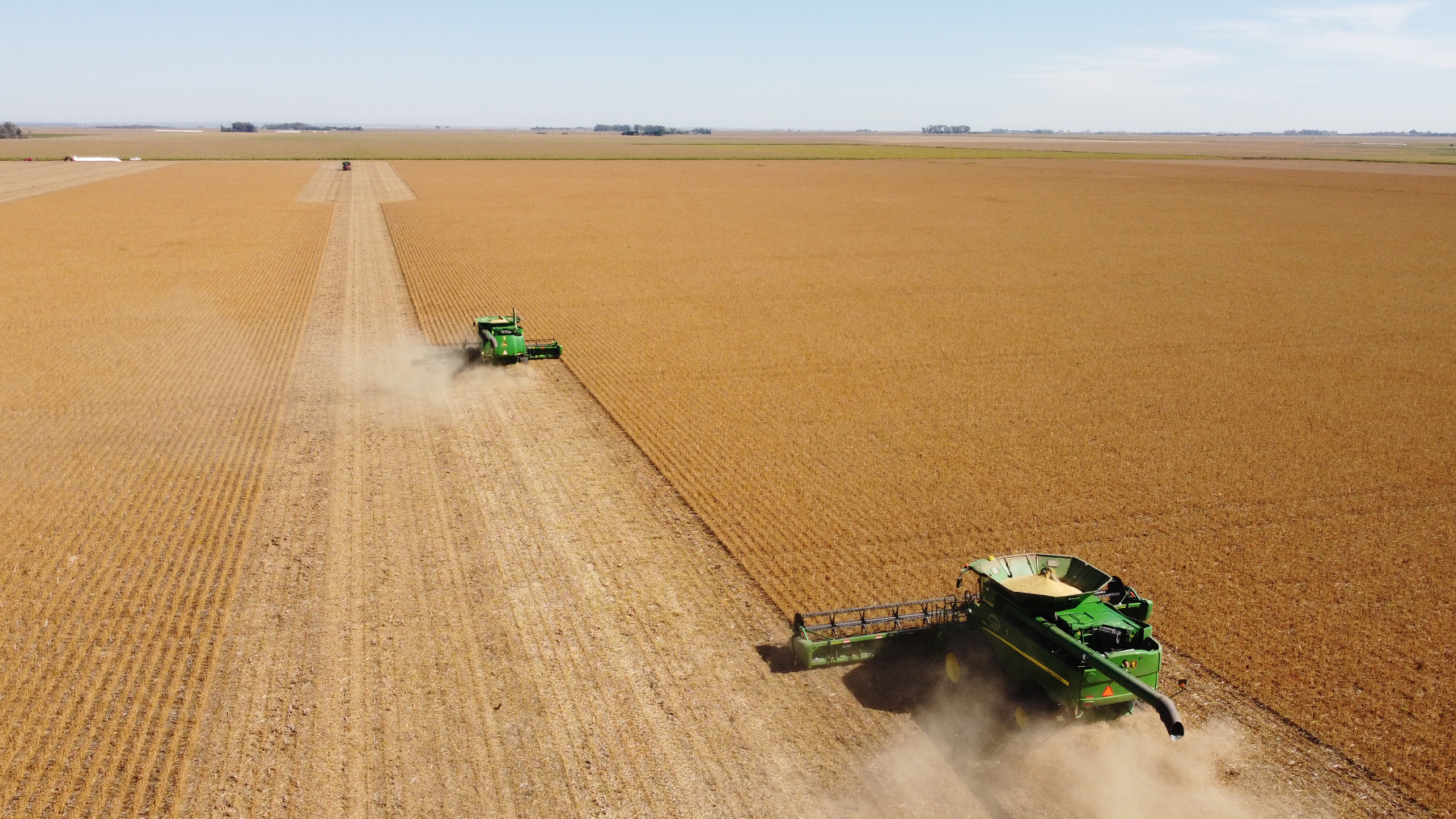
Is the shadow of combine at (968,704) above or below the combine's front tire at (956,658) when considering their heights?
below

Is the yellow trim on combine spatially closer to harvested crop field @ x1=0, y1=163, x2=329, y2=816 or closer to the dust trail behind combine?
the dust trail behind combine

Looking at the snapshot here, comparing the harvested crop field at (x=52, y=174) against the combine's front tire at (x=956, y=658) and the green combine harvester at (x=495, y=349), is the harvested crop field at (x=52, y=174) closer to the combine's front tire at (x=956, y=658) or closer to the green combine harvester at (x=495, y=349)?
the green combine harvester at (x=495, y=349)

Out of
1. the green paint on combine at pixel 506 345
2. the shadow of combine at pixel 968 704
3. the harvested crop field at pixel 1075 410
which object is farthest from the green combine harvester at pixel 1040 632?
the green paint on combine at pixel 506 345

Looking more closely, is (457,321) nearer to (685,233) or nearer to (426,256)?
(426,256)

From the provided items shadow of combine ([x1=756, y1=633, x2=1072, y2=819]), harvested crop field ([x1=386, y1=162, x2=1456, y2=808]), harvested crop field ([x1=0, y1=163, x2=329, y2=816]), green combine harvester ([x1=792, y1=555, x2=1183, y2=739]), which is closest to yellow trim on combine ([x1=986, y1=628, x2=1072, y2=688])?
green combine harvester ([x1=792, y1=555, x2=1183, y2=739])

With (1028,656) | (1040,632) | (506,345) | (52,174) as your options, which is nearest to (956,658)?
(1028,656)

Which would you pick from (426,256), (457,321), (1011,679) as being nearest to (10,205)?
(426,256)

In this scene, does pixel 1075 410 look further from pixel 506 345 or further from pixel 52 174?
pixel 52 174
